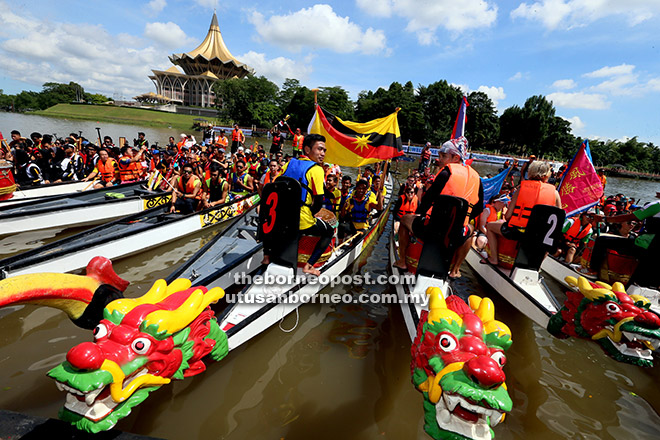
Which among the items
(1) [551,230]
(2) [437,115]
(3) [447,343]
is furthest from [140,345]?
(2) [437,115]

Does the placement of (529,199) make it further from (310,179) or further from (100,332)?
(100,332)

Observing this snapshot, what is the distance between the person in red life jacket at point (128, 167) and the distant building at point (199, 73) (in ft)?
319

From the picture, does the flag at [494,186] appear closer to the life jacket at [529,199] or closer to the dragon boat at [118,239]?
the life jacket at [529,199]

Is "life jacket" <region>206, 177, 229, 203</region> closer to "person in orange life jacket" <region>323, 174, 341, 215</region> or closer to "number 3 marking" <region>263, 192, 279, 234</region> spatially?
"person in orange life jacket" <region>323, 174, 341, 215</region>

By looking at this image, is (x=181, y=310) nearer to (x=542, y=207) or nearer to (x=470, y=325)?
(x=470, y=325)

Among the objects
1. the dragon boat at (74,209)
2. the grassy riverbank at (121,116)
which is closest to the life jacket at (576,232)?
the dragon boat at (74,209)

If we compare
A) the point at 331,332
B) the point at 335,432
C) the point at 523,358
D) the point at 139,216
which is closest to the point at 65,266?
the point at 139,216

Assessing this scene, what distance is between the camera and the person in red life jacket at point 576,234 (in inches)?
291

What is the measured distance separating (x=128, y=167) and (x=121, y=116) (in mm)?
68260

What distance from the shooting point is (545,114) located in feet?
180

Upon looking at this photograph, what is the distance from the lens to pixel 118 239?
6043 mm

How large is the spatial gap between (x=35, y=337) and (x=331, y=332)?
13.6 feet

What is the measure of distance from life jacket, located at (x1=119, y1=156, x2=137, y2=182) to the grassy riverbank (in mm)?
48887

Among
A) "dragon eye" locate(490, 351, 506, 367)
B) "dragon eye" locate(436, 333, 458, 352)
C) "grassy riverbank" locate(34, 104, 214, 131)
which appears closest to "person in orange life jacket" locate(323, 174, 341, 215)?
"dragon eye" locate(436, 333, 458, 352)
